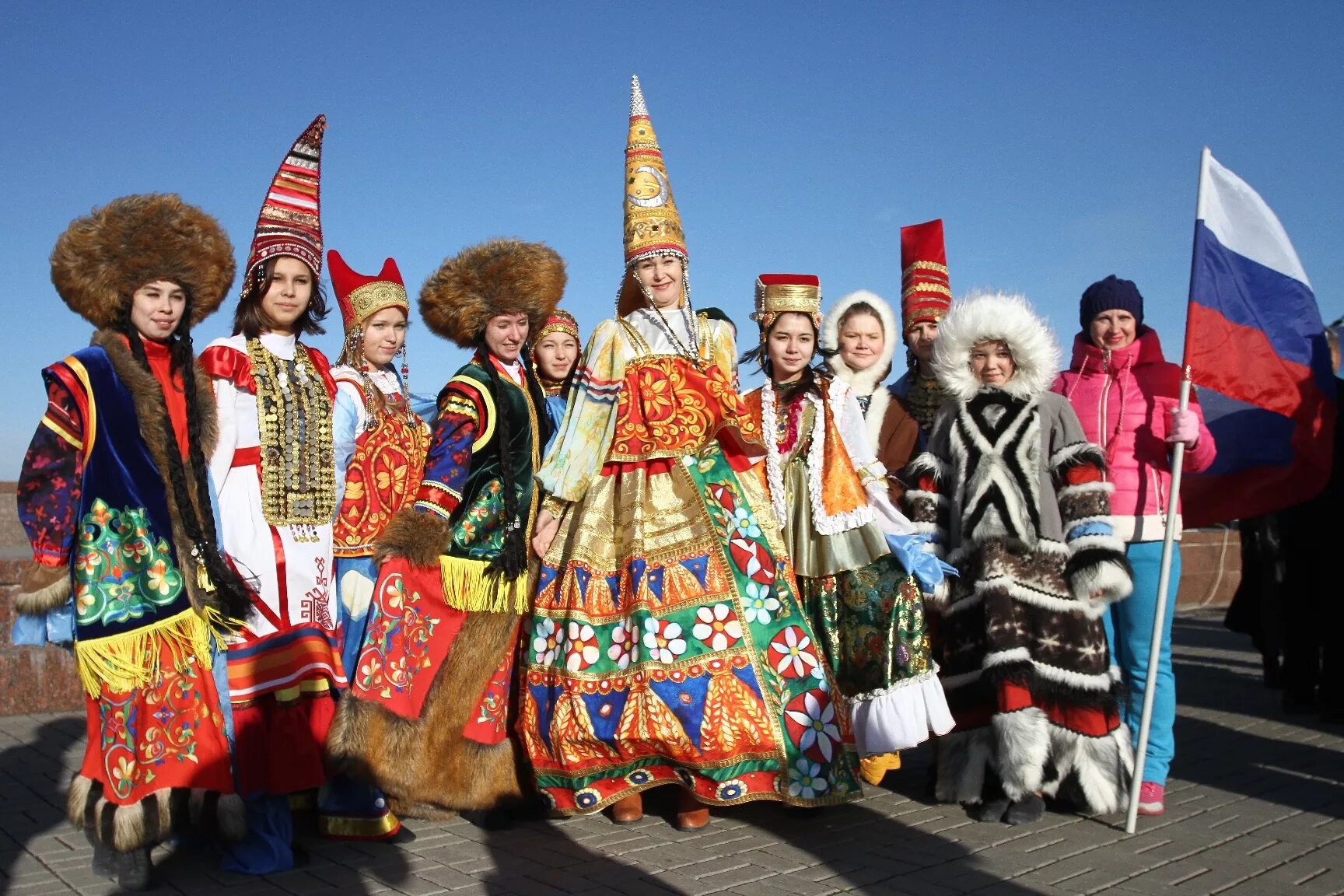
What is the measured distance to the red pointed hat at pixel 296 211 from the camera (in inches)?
174

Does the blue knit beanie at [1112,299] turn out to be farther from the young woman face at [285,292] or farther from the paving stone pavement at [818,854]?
the young woman face at [285,292]

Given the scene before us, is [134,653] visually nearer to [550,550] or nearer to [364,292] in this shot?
[550,550]

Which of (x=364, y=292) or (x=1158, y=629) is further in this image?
(x=364, y=292)

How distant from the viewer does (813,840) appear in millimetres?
4430

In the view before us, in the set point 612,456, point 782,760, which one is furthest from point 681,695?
point 612,456

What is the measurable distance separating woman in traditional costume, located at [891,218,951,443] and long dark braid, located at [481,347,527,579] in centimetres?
213

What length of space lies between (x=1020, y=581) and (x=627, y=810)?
195 cm

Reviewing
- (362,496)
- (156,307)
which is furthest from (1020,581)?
(156,307)

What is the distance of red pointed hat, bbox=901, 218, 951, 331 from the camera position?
20.1 feet

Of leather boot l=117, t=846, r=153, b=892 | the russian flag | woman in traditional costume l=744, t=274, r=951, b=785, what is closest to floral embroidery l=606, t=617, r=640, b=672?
woman in traditional costume l=744, t=274, r=951, b=785

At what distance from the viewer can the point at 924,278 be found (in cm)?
619

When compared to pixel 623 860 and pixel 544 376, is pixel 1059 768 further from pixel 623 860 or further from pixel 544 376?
pixel 544 376

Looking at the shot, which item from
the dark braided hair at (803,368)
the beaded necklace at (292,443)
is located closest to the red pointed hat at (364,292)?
the beaded necklace at (292,443)

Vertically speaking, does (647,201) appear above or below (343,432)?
above
